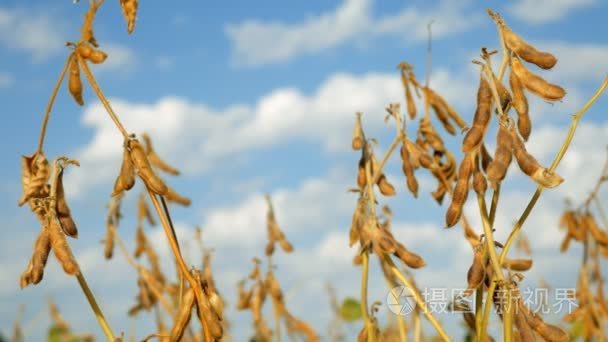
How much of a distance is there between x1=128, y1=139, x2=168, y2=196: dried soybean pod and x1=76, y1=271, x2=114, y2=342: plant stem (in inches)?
9.4

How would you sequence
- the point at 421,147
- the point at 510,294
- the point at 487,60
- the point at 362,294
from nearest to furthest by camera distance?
1. the point at 510,294
2. the point at 487,60
3. the point at 362,294
4. the point at 421,147

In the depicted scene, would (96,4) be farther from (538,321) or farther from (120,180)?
(538,321)

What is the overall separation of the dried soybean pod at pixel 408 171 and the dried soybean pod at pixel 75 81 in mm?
1046

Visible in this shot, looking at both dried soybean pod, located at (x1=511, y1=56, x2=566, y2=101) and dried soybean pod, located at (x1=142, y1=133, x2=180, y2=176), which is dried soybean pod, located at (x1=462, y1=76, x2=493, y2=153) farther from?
dried soybean pod, located at (x1=142, y1=133, x2=180, y2=176)

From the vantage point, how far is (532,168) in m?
1.60

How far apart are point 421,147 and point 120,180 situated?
126 cm

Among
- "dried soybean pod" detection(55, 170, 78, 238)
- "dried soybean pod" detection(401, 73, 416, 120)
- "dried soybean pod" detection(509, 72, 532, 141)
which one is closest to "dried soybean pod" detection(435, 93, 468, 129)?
"dried soybean pod" detection(401, 73, 416, 120)

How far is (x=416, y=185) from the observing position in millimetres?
2402

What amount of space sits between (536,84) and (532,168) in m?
0.24

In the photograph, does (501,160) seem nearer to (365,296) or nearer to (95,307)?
(365,296)

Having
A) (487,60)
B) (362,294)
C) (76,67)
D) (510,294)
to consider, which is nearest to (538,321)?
(510,294)

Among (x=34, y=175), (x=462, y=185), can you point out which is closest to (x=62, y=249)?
(x=34, y=175)

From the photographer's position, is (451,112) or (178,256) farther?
(451,112)

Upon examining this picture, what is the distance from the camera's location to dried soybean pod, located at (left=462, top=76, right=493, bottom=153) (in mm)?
1665
